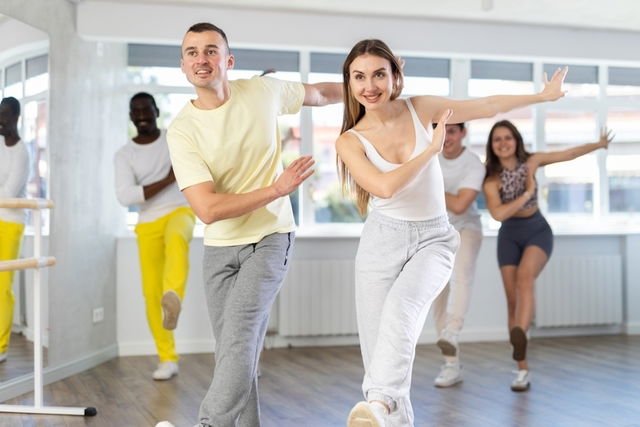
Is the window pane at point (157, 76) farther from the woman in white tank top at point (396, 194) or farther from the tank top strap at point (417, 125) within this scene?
the tank top strap at point (417, 125)

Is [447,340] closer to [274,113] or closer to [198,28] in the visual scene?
[274,113]

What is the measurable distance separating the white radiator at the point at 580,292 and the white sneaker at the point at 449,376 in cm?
222

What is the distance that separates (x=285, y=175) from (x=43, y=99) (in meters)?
2.89

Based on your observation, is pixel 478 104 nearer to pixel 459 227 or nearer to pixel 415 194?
pixel 415 194

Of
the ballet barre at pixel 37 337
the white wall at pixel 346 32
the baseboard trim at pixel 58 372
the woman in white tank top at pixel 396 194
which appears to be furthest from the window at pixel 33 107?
the woman in white tank top at pixel 396 194

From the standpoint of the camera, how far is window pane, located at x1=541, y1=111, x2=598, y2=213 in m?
7.52

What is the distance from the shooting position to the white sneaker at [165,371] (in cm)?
528

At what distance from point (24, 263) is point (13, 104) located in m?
1.01

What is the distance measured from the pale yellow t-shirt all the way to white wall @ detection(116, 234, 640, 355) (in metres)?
3.45

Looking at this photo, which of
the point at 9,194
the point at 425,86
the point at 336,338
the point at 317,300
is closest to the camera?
the point at 9,194

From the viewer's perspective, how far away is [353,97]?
3076 mm

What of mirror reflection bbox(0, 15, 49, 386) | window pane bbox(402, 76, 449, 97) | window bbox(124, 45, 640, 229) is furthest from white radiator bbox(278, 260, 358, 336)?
mirror reflection bbox(0, 15, 49, 386)

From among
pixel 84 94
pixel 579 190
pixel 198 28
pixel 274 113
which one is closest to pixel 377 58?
pixel 274 113

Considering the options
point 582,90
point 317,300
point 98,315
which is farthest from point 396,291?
point 582,90
